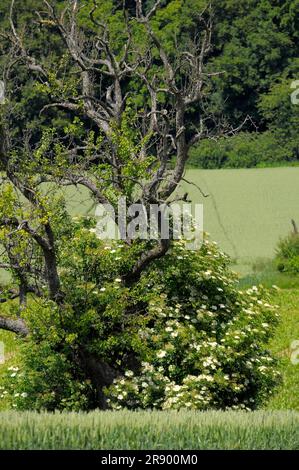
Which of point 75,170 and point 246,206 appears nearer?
point 75,170

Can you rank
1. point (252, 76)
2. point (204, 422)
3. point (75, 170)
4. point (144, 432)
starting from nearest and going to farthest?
1. point (144, 432)
2. point (204, 422)
3. point (75, 170)
4. point (252, 76)

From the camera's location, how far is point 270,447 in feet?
36.1

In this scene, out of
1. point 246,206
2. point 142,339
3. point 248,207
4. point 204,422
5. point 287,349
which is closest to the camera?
point 204,422

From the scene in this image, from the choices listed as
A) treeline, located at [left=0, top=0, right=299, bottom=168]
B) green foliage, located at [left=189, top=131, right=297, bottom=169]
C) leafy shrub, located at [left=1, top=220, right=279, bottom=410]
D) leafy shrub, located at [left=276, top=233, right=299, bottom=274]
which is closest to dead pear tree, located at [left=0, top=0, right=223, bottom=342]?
leafy shrub, located at [left=1, top=220, right=279, bottom=410]

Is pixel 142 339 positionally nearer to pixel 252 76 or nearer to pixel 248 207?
pixel 248 207

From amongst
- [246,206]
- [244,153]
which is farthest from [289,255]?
[244,153]

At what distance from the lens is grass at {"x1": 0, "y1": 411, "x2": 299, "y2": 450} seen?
34.7 ft

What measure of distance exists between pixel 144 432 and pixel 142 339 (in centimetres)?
388

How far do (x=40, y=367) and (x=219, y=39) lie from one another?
54.4m

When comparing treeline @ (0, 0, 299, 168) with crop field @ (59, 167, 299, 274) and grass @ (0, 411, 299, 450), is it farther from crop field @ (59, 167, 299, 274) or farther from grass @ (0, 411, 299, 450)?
grass @ (0, 411, 299, 450)

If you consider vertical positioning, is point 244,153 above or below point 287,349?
above

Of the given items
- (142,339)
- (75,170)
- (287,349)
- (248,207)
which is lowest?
(287,349)

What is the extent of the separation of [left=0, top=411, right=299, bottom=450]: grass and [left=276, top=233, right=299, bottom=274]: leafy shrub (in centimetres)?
2198

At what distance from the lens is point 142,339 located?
48.3ft
